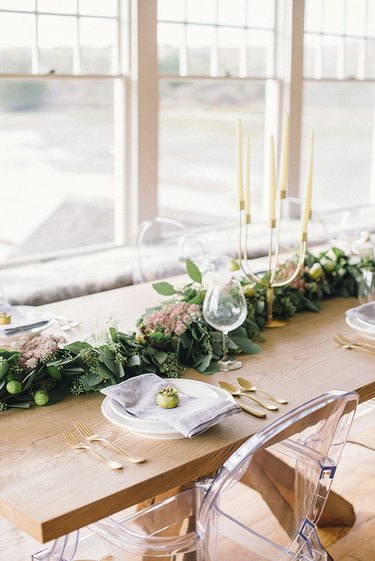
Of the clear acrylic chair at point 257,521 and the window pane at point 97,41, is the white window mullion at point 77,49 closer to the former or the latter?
the window pane at point 97,41

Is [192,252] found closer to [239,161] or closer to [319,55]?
[239,161]

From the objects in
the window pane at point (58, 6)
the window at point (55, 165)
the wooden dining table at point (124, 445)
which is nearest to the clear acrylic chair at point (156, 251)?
the window pane at point (58, 6)

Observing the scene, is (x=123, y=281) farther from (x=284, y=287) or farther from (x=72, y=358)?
(x=72, y=358)

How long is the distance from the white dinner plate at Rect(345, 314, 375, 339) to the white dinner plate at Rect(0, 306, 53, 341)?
2.96ft

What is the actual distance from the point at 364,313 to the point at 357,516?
30.1 inches

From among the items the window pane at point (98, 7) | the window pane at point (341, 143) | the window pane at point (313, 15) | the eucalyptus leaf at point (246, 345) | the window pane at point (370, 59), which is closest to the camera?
the eucalyptus leaf at point (246, 345)

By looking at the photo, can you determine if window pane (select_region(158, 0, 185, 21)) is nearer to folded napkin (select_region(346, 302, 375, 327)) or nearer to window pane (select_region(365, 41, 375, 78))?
window pane (select_region(365, 41, 375, 78))

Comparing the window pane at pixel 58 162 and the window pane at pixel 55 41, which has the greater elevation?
the window pane at pixel 55 41

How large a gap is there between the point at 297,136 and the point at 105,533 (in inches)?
147

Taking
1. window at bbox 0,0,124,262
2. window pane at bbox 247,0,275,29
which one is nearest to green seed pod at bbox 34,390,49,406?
window pane at bbox 247,0,275,29

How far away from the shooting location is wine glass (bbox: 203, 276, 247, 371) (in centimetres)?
222

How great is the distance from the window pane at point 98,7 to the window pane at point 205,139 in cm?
537

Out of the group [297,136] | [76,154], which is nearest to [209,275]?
[297,136]

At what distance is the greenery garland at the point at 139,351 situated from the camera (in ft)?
6.59
